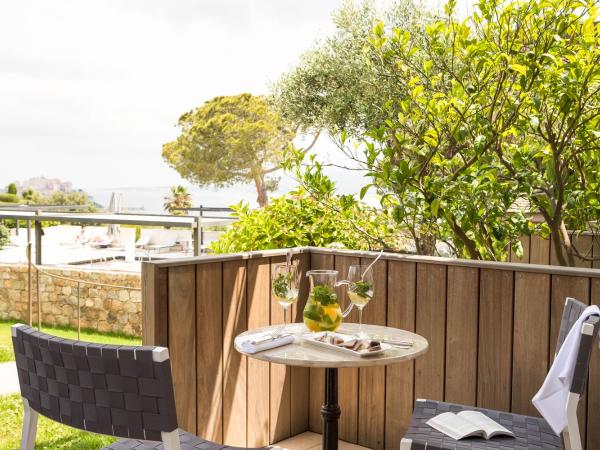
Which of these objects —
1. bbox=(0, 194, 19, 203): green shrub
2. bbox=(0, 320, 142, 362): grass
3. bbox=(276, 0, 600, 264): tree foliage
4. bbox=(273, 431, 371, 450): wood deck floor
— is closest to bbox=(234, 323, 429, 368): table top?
bbox=(276, 0, 600, 264): tree foliage

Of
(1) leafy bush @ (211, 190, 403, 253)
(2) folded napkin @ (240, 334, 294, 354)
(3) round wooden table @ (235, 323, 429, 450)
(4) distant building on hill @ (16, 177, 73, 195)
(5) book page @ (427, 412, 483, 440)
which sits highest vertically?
(4) distant building on hill @ (16, 177, 73, 195)

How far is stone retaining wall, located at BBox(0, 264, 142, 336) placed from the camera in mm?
8039

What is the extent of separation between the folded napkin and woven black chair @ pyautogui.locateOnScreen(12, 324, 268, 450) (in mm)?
728

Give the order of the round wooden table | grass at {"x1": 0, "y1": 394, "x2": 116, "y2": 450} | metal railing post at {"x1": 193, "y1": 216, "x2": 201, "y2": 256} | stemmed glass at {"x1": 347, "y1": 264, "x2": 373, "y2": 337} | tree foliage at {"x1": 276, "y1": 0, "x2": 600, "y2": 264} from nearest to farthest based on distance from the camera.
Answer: the round wooden table
stemmed glass at {"x1": 347, "y1": 264, "x2": 373, "y2": 337}
tree foliage at {"x1": 276, "y1": 0, "x2": 600, "y2": 264}
grass at {"x1": 0, "y1": 394, "x2": 116, "y2": 450}
metal railing post at {"x1": 193, "y1": 216, "x2": 201, "y2": 256}

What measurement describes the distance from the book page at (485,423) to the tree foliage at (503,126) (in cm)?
93

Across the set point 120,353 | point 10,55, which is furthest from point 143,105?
point 120,353

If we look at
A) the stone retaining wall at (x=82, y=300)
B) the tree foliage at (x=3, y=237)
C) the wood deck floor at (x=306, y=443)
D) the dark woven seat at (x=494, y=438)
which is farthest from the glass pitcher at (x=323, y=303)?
the tree foliage at (x=3, y=237)

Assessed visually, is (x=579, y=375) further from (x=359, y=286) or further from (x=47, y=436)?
(x=47, y=436)

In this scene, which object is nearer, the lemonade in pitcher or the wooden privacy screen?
the lemonade in pitcher

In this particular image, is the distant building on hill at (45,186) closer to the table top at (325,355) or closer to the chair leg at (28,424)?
the table top at (325,355)

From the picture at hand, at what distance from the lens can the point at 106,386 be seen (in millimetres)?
1446

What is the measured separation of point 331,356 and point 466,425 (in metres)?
0.49

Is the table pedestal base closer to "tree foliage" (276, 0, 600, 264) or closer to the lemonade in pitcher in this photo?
the lemonade in pitcher

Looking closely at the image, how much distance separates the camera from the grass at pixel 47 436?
11.2 feet
